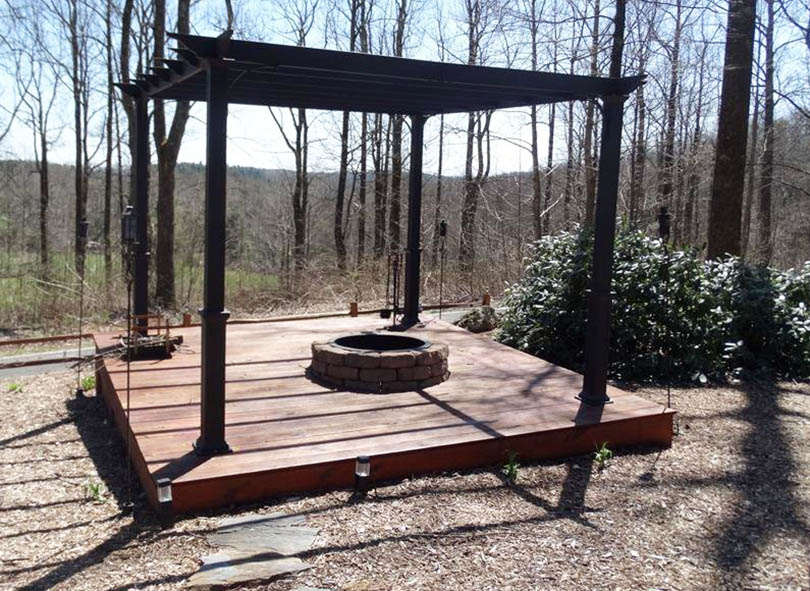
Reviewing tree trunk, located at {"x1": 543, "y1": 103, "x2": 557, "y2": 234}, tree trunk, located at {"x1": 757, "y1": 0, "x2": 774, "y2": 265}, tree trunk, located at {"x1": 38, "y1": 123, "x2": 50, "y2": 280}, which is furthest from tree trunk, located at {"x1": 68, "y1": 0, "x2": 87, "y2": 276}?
tree trunk, located at {"x1": 757, "y1": 0, "x2": 774, "y2": 265}

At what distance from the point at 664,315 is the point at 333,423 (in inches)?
150

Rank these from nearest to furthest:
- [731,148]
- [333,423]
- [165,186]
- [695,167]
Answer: [333,423], [731,148], [165,186], [695,167]

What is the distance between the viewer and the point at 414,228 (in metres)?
7.38

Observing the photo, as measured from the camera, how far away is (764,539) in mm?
3408

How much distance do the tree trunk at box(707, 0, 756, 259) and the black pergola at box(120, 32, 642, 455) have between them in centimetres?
432

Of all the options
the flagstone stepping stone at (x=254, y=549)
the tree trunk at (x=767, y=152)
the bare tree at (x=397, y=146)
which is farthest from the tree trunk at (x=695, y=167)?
the flagstone stepping stone at (x=254, y=549)

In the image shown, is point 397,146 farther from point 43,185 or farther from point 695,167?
Answer: point 43,185

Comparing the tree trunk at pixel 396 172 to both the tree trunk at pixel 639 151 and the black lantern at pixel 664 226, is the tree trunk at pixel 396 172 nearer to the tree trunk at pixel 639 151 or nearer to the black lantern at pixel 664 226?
the tree trunk at pixel 639 151

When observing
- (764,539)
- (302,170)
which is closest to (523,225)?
(302,170)

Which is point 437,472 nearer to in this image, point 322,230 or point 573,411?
point 573,411

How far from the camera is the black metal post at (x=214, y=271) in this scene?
358 centimetres

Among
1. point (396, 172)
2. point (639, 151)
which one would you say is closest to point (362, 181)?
point (396, 172)

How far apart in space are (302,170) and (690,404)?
16321mm

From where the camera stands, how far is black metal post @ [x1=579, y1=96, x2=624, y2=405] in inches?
185
